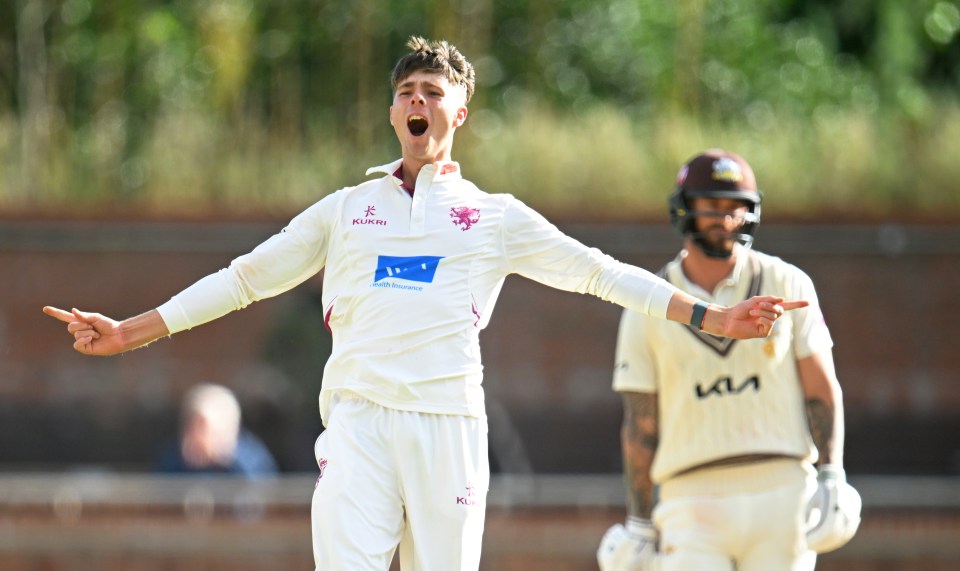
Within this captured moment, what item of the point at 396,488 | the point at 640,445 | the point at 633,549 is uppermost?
the point at 640,445

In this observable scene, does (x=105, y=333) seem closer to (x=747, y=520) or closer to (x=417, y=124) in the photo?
(x=417, y=124)

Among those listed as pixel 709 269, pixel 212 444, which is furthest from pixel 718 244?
pixel 212 444

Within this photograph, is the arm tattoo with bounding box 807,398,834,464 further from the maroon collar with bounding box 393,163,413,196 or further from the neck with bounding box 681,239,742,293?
the maroon collar with bounding box 393,163,413,196

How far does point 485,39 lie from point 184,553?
7.35 metres

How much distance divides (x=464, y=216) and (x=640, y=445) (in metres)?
1.52

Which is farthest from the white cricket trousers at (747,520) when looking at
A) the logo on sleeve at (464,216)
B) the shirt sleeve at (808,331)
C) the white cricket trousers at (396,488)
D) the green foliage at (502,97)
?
the green foliage at (502,97)

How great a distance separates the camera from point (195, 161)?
46.3ft

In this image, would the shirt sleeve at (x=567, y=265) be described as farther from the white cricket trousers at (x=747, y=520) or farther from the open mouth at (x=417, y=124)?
the white cricket trousers at (x=747, y=520)

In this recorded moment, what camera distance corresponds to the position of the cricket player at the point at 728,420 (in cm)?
596

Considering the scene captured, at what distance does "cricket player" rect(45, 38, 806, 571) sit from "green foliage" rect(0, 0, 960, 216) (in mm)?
7553

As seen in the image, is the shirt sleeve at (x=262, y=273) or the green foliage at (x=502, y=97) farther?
the green foliage at (x=502, y=97)

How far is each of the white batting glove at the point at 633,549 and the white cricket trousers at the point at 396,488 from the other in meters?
1.32

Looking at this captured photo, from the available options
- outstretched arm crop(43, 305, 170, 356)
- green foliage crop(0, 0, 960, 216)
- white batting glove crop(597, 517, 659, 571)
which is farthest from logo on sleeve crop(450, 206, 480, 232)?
green foliage crop(0, 0, 960, 216)

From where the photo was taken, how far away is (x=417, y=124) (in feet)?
17.1
